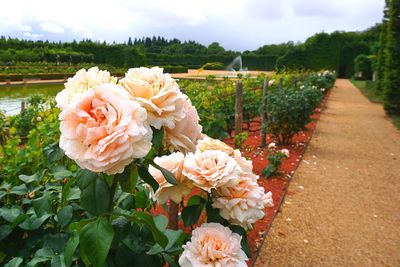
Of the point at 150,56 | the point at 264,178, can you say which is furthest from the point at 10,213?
the point at 150,56

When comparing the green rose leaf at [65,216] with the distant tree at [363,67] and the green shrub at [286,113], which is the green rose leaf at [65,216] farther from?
the distant tree at [363,67]

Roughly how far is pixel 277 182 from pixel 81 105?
4095 millimetres

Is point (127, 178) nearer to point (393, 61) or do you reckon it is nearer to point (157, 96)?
point (157, 96)

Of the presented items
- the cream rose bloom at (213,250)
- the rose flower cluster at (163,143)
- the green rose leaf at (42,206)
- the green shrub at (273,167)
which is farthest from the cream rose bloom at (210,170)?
the green shrub at (273,167)

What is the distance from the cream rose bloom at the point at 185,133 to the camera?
3.19 ft

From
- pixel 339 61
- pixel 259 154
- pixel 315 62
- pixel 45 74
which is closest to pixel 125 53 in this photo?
pixel 45 74

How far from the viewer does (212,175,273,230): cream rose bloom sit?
108cm

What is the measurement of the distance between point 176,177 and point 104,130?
0.35 m

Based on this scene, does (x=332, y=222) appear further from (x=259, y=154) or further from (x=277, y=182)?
(x=259, y=154)

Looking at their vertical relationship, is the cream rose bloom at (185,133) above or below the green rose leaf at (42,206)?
above

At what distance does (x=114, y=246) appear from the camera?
3.53ft

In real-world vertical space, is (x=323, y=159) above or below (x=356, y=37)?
below

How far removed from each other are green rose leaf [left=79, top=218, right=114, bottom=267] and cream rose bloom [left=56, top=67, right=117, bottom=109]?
11.4 inches

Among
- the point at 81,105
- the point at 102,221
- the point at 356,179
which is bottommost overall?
the point at 356,179
